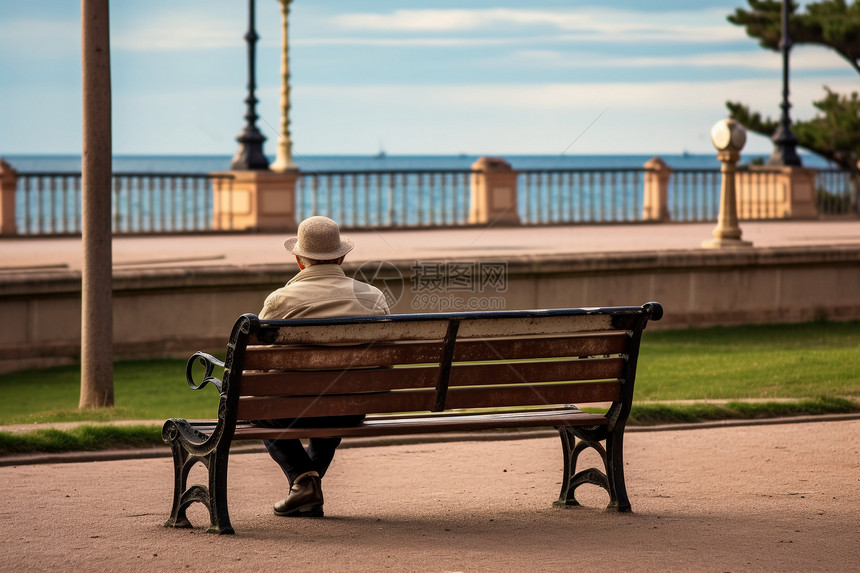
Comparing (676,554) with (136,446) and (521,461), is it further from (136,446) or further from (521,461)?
(136,446)

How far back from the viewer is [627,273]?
1409 centimetres

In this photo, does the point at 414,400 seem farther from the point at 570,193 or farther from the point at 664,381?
the point at 570,193

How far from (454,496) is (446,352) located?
106cm

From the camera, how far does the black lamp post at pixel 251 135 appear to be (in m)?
22.0

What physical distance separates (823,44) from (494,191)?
51.8 feet

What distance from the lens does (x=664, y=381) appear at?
10500mm

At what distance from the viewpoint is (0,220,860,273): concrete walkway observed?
1498cm

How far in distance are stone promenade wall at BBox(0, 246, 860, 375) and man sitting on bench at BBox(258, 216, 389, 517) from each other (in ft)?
21.0

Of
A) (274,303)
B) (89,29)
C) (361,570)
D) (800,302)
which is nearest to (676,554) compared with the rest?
(361,570)

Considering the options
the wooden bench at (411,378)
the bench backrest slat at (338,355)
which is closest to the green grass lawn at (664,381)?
the wooden bench at (411,378)

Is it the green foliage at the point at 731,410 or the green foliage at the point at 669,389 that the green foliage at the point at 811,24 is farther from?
the green foliage at the point at 731,410

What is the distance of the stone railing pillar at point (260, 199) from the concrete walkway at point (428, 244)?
0.96 meters

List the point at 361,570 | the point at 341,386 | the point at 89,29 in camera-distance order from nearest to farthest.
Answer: the point at 361,570 < the point at 341,386 < the point at 89,29

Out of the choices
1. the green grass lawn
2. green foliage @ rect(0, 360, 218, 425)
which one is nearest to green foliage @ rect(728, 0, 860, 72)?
the green grass lawn
